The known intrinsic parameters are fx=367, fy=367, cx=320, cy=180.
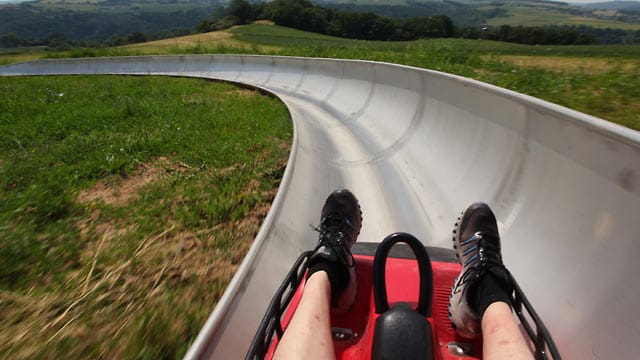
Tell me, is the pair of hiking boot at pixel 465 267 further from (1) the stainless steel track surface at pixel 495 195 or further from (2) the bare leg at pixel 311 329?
(1) the stainless steel track surface at pixel 495 195

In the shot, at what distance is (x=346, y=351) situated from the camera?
1917 mm

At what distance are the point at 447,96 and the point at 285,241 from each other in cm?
253

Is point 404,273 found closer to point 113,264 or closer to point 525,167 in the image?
point 525,167

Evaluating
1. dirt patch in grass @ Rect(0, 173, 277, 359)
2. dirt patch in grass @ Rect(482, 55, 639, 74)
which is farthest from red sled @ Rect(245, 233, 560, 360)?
dirt patch in grass @ Rect(482, 55, 639, 74)

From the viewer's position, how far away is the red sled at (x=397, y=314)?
1.53m

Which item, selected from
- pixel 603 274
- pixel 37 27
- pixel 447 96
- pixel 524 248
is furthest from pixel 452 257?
pixel 37 27

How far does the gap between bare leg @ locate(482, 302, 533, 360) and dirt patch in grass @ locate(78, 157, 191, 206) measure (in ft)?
12.2

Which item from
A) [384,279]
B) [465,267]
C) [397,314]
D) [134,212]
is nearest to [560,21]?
[465,267]

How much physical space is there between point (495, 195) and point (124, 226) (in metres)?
3.34

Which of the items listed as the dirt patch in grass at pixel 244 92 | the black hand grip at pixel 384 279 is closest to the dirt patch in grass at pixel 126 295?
the black hand grip at pixel 384 279

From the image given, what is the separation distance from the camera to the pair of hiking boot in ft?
6.40

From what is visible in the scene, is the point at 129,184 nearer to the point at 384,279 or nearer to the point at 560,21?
the point at 384,279

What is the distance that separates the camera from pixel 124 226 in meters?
3.54

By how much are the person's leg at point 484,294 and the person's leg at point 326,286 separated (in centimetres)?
63
